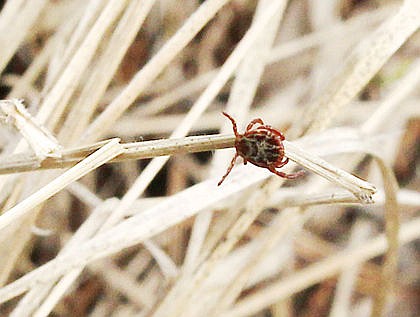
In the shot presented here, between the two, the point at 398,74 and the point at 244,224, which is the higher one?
the point at 398,74

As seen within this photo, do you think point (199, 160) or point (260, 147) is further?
point (199, 160)

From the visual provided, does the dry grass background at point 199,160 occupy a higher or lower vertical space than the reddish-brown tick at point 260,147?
higher

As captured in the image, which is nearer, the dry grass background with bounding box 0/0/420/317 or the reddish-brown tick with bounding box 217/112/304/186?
the reddish-brown tick with bounding box 217/112/304/186

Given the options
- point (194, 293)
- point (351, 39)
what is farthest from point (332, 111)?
point (351, 39)

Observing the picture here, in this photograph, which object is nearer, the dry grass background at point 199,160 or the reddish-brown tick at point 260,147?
the reddish-brown tick at point 260,147

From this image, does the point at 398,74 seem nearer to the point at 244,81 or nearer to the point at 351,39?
the point at 351,39

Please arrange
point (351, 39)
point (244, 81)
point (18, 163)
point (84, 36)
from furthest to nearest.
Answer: point (351, 39), point (244, 81), point (84, 36), point (18, 163)

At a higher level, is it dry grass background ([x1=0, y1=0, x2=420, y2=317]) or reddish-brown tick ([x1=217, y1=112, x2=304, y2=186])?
dry grass background ([x1=0, y1=0, x2=420, y2=317])

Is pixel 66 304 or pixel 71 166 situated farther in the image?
pixel 66 304
